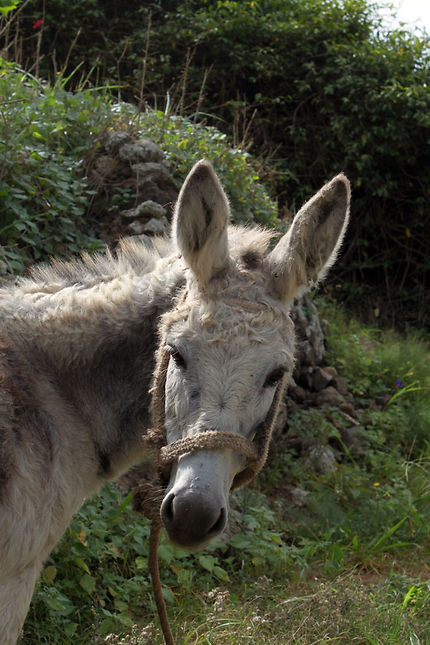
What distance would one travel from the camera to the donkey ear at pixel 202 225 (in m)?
2.23

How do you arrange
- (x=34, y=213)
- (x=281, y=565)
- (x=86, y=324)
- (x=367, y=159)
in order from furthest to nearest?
(x=367, y=159) < (x=34, y=213) < (x=281, y=565) < (x=86, y=324)

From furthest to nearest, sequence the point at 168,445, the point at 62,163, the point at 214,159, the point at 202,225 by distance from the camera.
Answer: the point at 214,159, the point at 62,163, the point at 202,225, the point at 168,445

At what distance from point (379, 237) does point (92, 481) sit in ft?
26.9

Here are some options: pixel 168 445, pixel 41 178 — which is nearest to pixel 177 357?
pixel 168 445

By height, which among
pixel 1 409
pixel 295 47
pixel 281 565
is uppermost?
pixel 295 47

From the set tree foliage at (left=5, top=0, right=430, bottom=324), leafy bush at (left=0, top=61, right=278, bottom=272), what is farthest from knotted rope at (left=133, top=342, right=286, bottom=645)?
tree foliage at (left=5, top=0, right=430, bottom=324)

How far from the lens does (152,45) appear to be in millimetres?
9594

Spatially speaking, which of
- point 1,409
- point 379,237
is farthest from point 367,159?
point 1,409

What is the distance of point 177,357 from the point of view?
2148mm

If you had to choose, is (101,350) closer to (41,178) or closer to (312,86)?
(41,178)

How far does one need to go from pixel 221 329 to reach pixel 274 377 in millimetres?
277

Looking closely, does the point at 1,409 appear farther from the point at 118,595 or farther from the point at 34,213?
the point at 34,213

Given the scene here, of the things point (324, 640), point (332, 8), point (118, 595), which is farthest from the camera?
point (332, 8)

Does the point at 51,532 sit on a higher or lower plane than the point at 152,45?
lower
